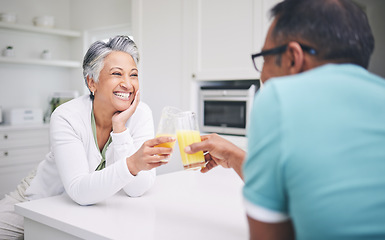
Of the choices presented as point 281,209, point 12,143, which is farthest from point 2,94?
point 281,209

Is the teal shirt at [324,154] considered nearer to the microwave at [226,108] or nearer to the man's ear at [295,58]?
the man's ear at [295,58]

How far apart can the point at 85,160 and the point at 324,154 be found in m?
1.16

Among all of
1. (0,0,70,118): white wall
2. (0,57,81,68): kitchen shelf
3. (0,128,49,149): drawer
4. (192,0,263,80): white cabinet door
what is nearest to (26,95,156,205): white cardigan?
(192,0,263,80): white cabinet door

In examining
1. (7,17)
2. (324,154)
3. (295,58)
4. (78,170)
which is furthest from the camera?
(7,17)

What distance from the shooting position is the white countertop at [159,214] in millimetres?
1058

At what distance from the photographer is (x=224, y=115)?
3273 mm

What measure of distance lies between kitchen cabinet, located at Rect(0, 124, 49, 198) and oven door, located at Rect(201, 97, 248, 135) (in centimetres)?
223

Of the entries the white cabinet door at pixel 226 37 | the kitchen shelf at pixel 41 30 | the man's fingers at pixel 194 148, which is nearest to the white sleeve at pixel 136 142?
the man's fingers at pixel 194 148

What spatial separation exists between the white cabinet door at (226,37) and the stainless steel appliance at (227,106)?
12 centimetres

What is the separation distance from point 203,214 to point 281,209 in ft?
1.99

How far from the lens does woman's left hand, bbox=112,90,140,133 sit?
163 cm

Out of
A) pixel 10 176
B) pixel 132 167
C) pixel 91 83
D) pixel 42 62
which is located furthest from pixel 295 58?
pixel 42 62

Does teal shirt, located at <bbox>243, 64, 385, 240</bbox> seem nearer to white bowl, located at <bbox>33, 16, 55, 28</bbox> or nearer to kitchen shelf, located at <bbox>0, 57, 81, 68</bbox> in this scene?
kitchen shelf, located at <bbox>0, 57, 81, 68</bbox>

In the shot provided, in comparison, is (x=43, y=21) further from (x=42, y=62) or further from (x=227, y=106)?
(x=227, y=106)
